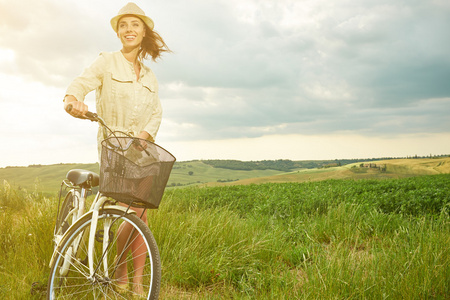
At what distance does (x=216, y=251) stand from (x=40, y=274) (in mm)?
1868

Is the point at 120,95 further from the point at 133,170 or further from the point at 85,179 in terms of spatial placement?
the point at 133,170

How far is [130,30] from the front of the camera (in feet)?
11.1

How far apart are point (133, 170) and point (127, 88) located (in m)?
1.15

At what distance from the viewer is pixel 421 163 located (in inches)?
896


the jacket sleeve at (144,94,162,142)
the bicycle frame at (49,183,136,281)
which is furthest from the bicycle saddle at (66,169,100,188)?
the jacket sleeve at (144,94,162,142)

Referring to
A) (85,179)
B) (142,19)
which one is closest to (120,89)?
(142,19)

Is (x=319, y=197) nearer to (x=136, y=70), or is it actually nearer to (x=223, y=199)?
(x=223, y=199)

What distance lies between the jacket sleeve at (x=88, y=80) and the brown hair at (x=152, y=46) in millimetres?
461

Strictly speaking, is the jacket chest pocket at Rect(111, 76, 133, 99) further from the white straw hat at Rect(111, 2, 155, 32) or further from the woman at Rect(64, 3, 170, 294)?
the white straw hat at Rect(111, 2, 155, 32)

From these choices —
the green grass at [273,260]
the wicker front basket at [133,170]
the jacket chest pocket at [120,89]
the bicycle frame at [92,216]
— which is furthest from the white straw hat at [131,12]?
the green grass at [273,260]

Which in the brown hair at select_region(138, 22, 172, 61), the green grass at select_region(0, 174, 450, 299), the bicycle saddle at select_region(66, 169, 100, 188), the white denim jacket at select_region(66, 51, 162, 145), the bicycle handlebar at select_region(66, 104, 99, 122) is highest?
the brown hair at select_region(138, 22, 172, 61)

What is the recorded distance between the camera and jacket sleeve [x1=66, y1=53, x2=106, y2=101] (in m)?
3.05

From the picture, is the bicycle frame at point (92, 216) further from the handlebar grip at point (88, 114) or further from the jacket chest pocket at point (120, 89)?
the jacket chest pocket at point (120, 89)

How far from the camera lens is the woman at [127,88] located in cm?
328
